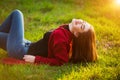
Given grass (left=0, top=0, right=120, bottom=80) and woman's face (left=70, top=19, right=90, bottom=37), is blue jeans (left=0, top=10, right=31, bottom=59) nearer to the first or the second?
grass (left=0, top=0, right=120, bottom=80)

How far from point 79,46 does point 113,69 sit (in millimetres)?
646

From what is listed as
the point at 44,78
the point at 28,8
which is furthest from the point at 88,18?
the point at 44,78

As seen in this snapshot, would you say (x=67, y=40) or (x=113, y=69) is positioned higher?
(x=67, y=40)

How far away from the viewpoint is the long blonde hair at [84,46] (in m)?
6.47

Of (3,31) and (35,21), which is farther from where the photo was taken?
(35,21)

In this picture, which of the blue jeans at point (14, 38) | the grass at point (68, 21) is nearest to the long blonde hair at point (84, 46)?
the grass at point (68, 21)

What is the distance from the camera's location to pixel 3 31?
720 centimetres

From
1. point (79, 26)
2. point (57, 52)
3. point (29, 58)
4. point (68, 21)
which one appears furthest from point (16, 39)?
point (68, 21)

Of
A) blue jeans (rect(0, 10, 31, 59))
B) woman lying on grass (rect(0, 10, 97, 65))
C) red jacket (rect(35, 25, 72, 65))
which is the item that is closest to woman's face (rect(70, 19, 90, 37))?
woman lying on grass (rect(0, 10, 97, 65))

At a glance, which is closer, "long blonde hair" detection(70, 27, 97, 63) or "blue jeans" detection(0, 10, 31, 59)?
"long blonde hair" detection(70, 27, 97, 63)

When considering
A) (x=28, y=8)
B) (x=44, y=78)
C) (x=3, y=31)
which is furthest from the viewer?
(x=28, y=8)

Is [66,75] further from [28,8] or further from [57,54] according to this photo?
[28,8]

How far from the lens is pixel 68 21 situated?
956 cm

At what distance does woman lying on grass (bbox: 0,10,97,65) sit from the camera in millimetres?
6445
